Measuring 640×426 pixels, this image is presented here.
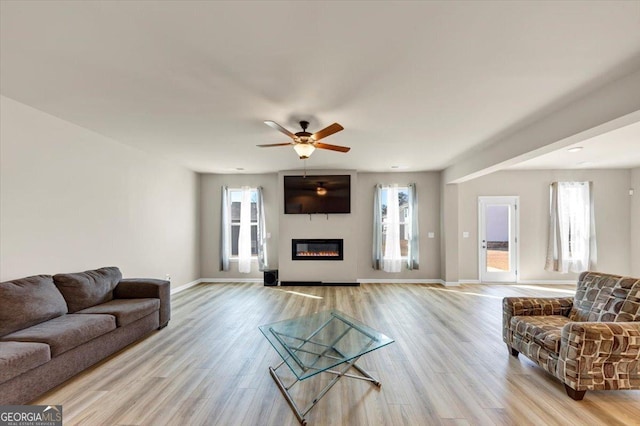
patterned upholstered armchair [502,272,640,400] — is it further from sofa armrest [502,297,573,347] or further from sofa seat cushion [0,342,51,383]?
sofa seat cushion [0,342,51,383]

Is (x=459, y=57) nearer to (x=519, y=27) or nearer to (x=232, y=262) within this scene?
(x=519, y=27)

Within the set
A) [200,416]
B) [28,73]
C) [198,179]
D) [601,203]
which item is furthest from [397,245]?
[28,73]

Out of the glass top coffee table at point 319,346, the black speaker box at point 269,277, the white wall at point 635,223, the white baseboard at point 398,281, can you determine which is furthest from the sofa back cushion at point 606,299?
the white wall at point 635,223

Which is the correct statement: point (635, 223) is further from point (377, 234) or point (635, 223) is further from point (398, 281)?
point (377, 234)

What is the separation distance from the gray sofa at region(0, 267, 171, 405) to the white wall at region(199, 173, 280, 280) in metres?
3.50

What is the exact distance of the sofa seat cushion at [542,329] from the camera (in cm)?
261

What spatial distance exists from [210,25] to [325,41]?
76 cm

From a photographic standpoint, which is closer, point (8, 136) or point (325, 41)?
point (325, 41)

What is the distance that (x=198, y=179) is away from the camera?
24.8ft

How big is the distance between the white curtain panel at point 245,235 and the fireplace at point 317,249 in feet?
3.92

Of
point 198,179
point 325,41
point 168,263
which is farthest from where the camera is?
point 198,179

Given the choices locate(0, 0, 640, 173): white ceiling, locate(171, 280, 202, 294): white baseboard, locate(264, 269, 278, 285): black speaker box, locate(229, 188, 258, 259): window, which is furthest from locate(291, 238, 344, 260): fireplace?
locate(0, 0, 640, 173): white ceiling

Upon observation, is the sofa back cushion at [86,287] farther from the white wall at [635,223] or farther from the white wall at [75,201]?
the white wall at [635,223]

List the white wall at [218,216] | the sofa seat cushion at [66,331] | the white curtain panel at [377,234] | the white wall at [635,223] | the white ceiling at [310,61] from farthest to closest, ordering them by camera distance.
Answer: the white wall at [218,216] → the white curtain panel at [377,234] → the white wall at [635,223] → the sofa seat cushion at [66,331] → the white ceiling at [310,61]
